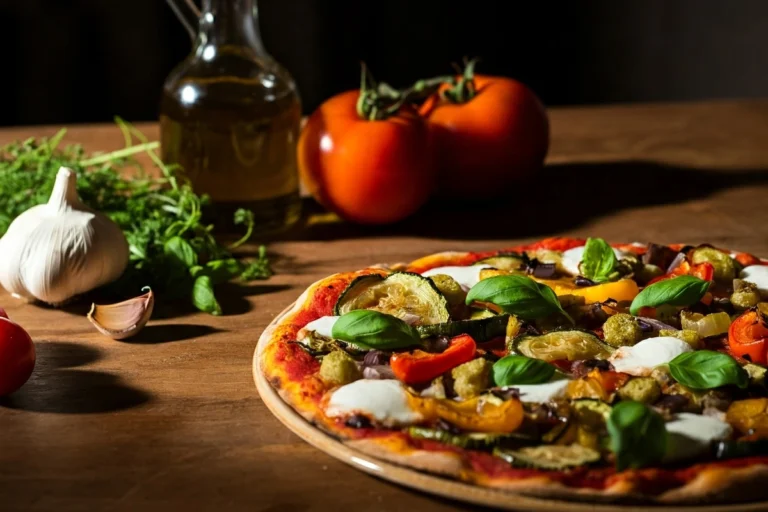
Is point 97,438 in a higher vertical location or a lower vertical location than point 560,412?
lower

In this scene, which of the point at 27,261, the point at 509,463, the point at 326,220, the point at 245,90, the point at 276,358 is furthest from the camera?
the point at 326,220

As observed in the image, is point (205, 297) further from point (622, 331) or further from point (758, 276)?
point (758, 276)

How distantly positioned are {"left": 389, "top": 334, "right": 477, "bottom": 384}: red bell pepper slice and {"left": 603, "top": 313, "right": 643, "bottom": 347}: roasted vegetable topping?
0.24 m

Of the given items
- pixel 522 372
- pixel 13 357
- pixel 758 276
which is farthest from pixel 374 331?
pixel 758 276

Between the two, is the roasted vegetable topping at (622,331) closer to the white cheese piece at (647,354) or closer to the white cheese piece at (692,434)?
the white cheese piece at (647,354)

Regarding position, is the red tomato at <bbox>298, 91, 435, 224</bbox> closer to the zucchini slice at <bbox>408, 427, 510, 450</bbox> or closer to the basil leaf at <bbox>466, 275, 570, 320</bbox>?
the basil leaf at <bbox>466, 275, 570, 320</bbox>

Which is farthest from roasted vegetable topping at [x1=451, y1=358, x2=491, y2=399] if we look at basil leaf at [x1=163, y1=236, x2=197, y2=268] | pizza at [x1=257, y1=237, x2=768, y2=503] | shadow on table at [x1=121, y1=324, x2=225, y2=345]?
basil leaf at [x1=163, y1=236, x2=197, y2=268]

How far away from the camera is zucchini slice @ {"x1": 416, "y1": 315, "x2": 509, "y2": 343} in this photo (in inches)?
72.8

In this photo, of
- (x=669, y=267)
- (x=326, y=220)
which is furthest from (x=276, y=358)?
(x=326, y=220)

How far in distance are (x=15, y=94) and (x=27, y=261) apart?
2.89 metres

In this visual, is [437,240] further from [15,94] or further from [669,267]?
[15,94]

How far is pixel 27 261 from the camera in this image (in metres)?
2.14

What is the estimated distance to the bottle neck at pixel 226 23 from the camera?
259cm

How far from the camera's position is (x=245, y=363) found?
200cm
